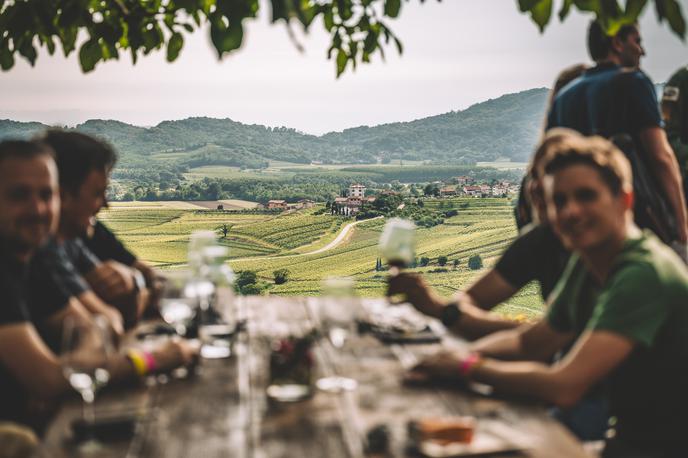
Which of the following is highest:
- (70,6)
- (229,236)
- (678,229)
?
(70,6)

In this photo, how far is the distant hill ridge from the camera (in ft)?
217

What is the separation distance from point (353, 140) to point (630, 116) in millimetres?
78178

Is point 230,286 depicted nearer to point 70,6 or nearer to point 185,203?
point 70,6

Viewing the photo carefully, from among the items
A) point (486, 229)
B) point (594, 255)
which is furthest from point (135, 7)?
point (486, 229)

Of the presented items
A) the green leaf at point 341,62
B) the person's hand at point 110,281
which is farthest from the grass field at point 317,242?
the person's hand at point 110,281

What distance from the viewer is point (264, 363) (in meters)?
2.37

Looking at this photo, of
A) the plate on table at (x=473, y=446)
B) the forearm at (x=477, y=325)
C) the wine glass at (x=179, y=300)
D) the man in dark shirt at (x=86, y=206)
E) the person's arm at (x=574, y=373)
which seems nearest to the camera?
the plate on table at (x=473, y=446)

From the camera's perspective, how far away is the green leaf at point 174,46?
11.7 ft

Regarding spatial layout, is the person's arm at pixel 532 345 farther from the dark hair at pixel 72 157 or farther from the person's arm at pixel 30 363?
the dark hair at pixel 72 157

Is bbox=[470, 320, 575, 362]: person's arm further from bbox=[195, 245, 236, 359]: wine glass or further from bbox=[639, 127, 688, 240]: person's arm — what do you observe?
bbox=[639, 127, 688, 240]: person's arm

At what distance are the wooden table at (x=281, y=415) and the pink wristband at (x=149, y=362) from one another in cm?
6

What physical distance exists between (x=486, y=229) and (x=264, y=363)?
34727 millimetres

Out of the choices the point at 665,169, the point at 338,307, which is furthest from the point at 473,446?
the point at 665,169

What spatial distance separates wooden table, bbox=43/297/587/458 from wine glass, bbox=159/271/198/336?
201 millimetres
